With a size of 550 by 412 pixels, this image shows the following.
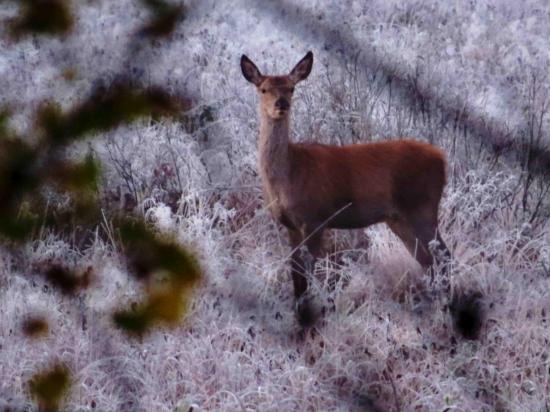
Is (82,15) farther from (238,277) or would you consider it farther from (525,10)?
(525,10)

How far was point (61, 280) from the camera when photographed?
4.84 ft

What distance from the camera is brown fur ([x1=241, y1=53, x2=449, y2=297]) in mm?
6359

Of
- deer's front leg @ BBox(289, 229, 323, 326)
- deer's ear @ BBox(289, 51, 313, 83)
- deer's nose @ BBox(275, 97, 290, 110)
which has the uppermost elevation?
deer's ear @ BBox(289, 51, 313, 83)

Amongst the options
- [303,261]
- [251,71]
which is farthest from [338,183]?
[251,71]

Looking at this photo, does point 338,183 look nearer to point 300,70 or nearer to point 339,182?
point 339,182

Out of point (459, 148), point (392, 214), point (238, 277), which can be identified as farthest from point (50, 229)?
point (459, 148)

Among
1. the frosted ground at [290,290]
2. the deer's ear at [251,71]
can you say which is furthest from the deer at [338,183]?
the frosted ground at [290,290]

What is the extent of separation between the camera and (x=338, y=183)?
646cm

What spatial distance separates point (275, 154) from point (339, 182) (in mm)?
375

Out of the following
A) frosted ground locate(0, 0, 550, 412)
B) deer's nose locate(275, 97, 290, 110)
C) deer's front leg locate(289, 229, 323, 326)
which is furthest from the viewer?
deer's nose locate(275, 97, 290, 110)

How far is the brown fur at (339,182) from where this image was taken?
6359mm

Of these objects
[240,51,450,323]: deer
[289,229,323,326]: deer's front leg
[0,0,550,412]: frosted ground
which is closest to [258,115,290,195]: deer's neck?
[240,51,450,323]: deer

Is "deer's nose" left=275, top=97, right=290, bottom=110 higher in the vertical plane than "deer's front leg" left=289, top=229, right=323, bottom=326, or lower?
higher

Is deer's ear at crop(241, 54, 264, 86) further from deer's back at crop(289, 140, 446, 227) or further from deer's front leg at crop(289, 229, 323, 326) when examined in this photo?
deer's front leg at crop(289, 229, 323, 326)
